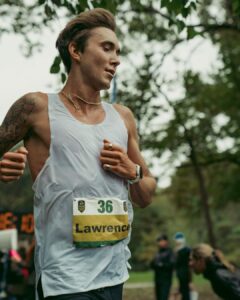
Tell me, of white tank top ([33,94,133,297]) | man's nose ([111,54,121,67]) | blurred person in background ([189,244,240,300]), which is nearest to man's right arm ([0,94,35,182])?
white tank top ([33,94,133,297])

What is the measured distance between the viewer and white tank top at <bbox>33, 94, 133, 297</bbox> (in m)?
2.53

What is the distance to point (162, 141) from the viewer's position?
18062 mm

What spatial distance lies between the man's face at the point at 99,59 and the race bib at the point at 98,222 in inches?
21.5

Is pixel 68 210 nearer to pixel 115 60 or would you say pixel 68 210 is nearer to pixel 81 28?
pixel 115 60

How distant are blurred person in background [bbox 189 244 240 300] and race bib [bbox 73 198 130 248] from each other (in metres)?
4.03

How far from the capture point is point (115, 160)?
Result: 104 inches

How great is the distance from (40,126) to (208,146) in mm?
17337

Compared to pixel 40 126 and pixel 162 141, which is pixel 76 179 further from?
pixel 162 141

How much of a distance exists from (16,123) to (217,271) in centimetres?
448

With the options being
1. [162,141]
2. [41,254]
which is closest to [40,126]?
[41,254]

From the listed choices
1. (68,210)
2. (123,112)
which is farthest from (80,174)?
(123,112)

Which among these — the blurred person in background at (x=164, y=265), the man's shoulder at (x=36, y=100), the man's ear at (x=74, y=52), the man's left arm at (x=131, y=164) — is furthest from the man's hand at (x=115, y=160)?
the blurred person in background at (x=164, y=265)

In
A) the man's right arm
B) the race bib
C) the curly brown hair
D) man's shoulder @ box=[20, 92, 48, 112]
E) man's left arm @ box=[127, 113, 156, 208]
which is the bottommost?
the race bib

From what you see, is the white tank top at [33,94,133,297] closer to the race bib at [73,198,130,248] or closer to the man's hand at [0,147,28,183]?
the race bib at [73,198,130,248]
